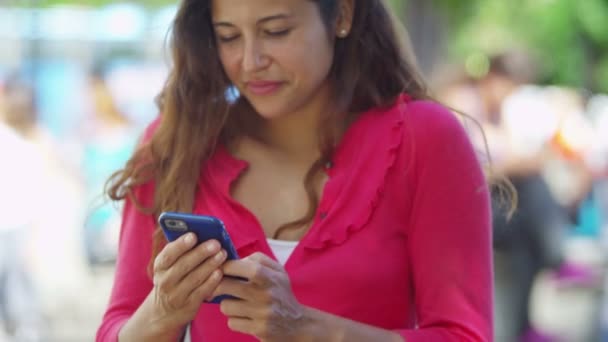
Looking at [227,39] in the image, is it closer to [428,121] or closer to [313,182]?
[313,182]

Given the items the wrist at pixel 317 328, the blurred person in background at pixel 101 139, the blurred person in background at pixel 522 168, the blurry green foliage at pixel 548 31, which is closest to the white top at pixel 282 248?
the wrist at pixel 317 328

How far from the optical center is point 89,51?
10031mm

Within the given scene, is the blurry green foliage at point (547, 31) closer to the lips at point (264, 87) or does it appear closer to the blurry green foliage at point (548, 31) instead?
the blurry green foliage at point (548, 31)

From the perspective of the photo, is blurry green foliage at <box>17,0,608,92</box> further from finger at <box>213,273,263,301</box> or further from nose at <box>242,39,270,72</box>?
finger at <box>213,273,263,301</box>

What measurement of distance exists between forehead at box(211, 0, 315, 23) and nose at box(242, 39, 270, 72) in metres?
0.05

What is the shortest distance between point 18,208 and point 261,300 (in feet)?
18.4

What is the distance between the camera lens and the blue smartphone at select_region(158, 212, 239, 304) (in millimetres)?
1898

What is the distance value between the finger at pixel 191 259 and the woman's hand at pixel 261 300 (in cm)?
5

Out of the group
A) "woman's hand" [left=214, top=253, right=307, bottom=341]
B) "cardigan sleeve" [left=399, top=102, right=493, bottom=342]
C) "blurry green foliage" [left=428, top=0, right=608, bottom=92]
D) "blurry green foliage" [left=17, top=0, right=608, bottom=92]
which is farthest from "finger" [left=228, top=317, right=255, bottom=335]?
"blurry green foliage" [left=428, top=0, right=608, bottom=92]

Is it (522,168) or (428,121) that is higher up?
(428,121)

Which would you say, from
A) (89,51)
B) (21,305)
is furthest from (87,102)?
(21,305)

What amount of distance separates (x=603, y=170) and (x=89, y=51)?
462cm

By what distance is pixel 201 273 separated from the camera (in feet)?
6.40

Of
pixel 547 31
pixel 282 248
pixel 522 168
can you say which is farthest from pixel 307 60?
pixel 547 31
